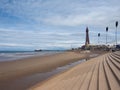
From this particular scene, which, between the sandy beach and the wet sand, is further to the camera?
the sandy beach

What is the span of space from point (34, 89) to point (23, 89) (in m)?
0.76

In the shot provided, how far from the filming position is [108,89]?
6.86m

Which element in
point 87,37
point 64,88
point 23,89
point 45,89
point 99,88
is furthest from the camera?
point 87,37

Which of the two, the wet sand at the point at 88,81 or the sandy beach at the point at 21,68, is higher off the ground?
the wet sand at the point at 88,81

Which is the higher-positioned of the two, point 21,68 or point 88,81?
point 88,81

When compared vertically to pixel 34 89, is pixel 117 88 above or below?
above

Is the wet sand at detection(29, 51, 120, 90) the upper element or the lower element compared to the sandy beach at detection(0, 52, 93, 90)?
upper

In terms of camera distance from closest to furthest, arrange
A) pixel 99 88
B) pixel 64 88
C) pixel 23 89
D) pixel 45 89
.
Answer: pixel 99 88, pixel 64 88, pixel 45 89, pixel 23 89

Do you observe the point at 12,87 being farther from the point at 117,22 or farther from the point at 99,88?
the point at 117,22

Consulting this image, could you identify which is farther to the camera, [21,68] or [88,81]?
[21,68]

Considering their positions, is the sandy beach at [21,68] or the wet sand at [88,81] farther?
the sandy beach at [21,68]

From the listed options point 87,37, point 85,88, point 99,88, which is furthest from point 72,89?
point 87,37

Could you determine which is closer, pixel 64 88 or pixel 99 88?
pixel 99 88

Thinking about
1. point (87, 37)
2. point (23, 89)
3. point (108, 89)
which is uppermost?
point (87, 37)
